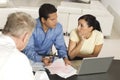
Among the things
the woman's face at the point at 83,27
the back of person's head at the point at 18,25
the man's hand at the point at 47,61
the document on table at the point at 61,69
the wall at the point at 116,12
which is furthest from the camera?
the wall at the point at 116,12

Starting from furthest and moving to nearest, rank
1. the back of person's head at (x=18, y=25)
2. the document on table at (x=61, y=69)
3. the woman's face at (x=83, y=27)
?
the woman's face at (x=83, y=27), the document on table at (x=61, y=69), the back of person's head at (x=18, y=25)

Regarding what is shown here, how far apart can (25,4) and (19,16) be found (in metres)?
3.30

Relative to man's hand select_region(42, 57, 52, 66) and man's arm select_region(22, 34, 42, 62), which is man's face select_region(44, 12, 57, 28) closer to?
man's arm select_region(22, 34, 42, 62)

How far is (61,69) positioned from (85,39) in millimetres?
764

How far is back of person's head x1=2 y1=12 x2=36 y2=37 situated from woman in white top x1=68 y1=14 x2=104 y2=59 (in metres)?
1.32

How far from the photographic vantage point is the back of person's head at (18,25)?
5.36 feet

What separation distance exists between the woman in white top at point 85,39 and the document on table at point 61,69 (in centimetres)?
51

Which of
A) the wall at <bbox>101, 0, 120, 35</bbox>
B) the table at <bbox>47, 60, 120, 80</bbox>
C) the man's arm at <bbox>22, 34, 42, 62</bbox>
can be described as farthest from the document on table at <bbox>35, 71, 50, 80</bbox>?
the wall at <bbox>101, 0, 120, 35</bbox>

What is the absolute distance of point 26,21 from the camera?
170 centimetres

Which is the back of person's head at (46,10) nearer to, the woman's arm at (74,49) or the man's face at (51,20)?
the man's face at (51,20)

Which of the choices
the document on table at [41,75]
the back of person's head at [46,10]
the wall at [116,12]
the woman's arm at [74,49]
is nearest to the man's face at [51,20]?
the back of person's head at [46,10]

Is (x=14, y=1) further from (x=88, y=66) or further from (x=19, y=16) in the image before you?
(x=19, y=16)

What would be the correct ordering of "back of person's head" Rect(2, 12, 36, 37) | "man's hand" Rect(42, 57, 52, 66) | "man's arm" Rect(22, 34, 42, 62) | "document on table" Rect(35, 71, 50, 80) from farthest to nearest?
"man's arm" Rect(22, 34, 42, 62) → "man's hand" Rect(42, 57, 52, 66) → "document on table" Rect(35, 71, 50, 80) → "back of person's head" Rect(2, 12, 36, 37)

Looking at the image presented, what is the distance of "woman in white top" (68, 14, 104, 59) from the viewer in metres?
3.00
